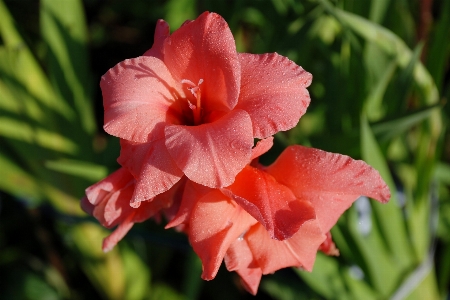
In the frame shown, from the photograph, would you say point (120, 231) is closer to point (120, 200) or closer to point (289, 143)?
point (120, 200)

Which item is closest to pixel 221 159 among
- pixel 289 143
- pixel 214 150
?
pixel 214 150

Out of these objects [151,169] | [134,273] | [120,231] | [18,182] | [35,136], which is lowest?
[134,273]

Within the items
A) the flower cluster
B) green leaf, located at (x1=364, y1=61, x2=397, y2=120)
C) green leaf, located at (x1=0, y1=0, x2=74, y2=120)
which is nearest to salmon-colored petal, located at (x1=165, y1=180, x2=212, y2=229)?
the flower cluster

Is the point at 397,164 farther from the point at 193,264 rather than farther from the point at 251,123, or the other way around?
the point at 251,123

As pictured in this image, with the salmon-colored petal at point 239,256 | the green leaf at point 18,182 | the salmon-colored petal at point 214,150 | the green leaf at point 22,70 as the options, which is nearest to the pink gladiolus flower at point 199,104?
the salmon-colored petal at point 214,150

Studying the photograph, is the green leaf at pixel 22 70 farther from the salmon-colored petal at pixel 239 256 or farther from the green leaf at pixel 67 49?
the salmon-colored petal at pixel 239 256

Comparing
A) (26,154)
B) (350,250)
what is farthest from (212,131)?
(26,154)
